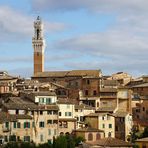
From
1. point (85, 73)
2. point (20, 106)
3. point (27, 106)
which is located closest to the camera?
point (20, 106)

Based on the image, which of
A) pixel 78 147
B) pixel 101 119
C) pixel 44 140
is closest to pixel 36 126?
pixel 44 140

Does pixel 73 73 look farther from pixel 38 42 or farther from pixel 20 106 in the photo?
pixel 38 42

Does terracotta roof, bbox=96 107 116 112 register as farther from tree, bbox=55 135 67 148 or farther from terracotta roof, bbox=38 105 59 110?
tree, bbox=55 135 67 148

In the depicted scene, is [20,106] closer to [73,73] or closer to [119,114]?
[119,114]

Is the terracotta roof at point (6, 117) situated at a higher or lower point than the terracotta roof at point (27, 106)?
lower

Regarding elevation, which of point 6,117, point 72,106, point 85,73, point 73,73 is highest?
point 73,73

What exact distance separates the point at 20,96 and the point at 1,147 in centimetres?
1355

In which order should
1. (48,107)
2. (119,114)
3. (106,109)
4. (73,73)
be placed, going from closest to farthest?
(48,107) < (119,114) < (106,109) < (73,73)

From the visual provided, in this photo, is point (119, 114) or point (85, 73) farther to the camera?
point (85, 73)

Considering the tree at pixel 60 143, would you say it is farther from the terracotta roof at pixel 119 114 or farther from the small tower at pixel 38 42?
the small tower at pixel 38 42

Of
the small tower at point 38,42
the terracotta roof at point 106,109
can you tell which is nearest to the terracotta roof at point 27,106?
the terracotta roof at point 106,109

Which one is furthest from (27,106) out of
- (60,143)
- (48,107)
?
(60,143)

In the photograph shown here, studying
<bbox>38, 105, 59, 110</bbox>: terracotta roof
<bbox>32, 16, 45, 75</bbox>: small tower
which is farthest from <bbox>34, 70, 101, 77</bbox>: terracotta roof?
<bbox>32, 16, 45, 75</bbox>: small tower

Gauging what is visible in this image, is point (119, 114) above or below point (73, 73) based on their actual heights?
below
